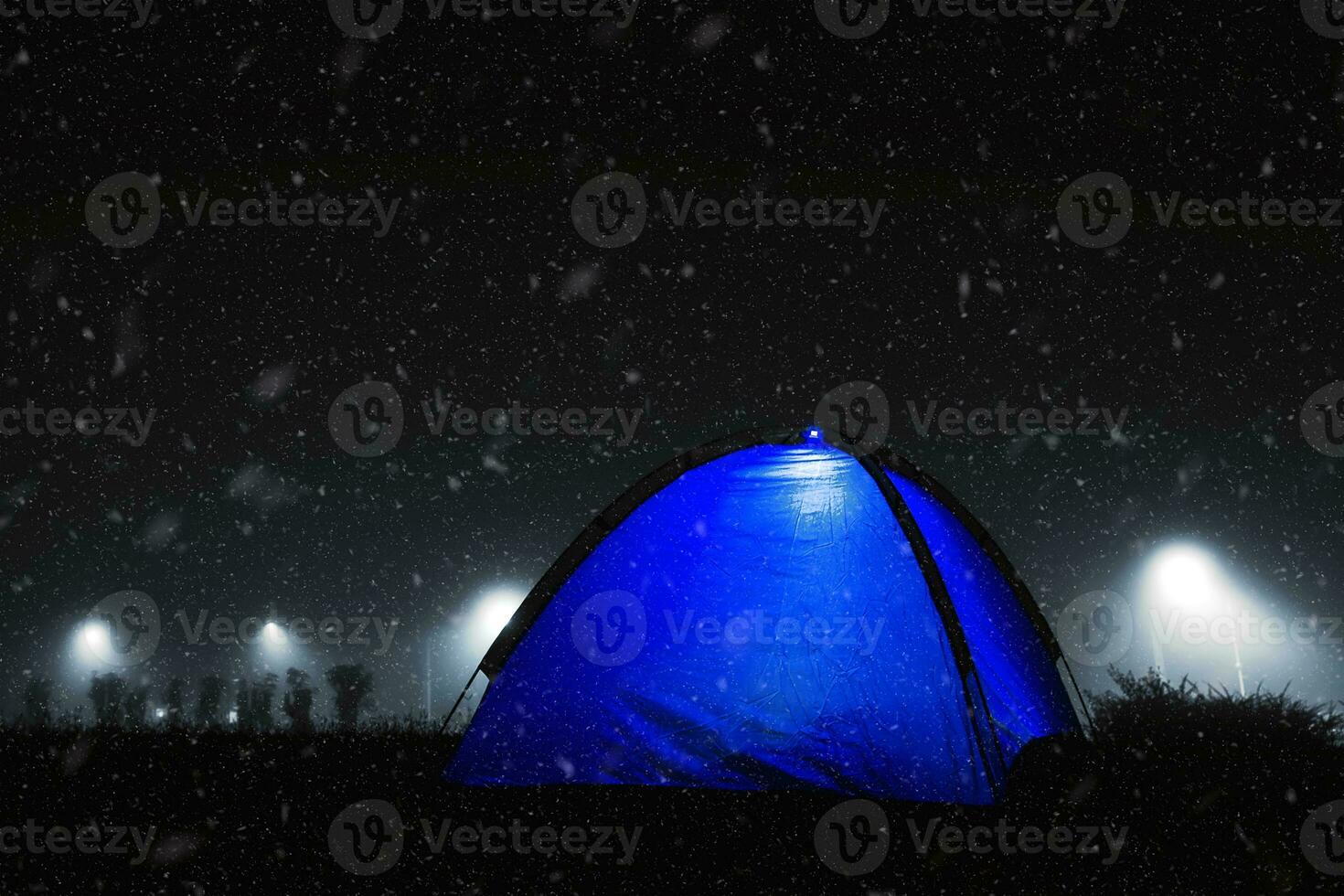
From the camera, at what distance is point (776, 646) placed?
553 cm

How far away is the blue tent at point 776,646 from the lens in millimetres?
5109

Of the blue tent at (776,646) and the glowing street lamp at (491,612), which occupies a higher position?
the blue tent at (776,646)

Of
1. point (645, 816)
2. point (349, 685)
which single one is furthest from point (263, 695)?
point (645, 816)

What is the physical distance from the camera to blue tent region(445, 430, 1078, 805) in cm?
511

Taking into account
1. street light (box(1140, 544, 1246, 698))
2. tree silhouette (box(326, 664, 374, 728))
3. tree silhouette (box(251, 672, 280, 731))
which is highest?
street light (box(1140, 544, 1246, 698))

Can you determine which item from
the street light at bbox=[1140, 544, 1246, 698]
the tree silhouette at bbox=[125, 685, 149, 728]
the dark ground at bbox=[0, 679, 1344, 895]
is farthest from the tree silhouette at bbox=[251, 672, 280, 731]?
the street light at bbox=[1140, 544, 1246, 698]

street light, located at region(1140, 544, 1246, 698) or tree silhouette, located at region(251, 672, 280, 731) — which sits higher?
street light, located at region(1140, 544, 1246, 698)

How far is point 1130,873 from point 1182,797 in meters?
1.24

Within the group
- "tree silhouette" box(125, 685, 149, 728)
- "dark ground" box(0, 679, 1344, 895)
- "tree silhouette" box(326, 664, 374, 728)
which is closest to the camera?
"dark ground" box(0, 679, 1344, 895)

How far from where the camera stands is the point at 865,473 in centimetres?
577

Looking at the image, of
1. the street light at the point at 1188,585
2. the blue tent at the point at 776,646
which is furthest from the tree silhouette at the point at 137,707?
the street light at the point at 1188,585

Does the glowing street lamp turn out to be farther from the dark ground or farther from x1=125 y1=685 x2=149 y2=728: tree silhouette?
the dark ground

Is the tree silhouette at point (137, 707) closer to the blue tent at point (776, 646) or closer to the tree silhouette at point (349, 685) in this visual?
the tree silhouette at point (349, 685)

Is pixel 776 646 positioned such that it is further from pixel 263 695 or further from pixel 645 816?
pixel 263 695
